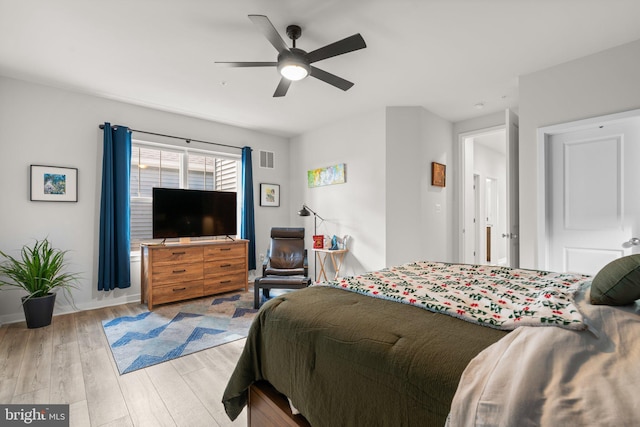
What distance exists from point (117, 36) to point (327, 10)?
1768mm

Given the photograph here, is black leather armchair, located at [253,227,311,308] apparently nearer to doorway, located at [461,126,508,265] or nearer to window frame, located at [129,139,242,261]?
window frame, located at [129,139,242,261]

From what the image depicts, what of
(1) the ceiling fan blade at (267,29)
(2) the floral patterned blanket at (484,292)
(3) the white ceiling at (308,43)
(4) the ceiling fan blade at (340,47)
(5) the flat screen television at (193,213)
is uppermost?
(3) the white ceiling at (308,43)

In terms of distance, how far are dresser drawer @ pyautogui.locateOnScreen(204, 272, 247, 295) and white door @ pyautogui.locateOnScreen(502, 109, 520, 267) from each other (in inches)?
137

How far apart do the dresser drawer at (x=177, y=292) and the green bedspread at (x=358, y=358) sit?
2.74 metres

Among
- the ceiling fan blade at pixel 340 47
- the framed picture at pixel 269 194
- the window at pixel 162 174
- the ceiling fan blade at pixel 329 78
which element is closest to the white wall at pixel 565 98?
the ceiling fan blade at pixel 329 78

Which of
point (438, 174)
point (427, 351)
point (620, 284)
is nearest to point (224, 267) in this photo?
point (438, 174)

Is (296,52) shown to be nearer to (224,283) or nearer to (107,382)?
(107,382)

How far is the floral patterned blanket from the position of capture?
1016 millimetres

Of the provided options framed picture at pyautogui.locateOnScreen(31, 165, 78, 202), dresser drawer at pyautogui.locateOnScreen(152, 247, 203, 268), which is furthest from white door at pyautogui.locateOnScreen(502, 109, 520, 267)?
framed picture at pyautogui.locateOnScreen(31, 165, 78, 202)

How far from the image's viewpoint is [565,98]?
2938 millimetres

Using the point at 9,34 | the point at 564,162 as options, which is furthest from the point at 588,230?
the point at 9,34

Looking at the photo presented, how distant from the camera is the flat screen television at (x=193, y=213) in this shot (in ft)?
13.3

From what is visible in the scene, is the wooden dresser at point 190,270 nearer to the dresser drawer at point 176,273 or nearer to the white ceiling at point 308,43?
the dresser drawer at point 176,273

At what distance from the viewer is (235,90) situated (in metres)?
3.58
